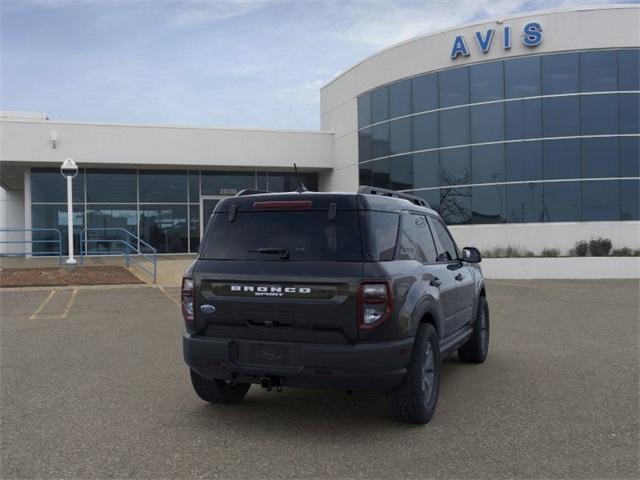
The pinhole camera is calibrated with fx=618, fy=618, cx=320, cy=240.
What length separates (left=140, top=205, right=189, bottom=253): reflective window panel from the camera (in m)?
26.0

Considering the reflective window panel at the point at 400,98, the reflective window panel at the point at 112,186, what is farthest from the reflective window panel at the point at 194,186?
the reflective window panel at the point at 400,98

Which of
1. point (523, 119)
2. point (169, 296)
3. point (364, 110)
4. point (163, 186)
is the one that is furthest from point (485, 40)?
point (169, 296)

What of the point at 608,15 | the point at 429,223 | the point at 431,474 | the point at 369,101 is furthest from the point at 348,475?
the point at 369,101

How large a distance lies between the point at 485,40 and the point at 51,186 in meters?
17.8

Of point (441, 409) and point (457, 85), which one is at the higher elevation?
point (457, 85)

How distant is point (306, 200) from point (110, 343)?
5103mm

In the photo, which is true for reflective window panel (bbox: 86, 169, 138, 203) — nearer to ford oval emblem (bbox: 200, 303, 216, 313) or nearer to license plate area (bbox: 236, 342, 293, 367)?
ford oval emblem (bbox: 200, 303, 216, 313)

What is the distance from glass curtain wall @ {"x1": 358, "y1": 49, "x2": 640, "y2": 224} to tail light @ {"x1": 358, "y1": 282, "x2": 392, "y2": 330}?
702 inches

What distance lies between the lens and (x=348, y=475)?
4031 millimetres

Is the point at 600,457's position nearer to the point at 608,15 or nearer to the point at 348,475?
the point at 348,475

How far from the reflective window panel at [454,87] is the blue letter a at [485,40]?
3.05 ft

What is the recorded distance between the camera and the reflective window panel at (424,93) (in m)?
23.0

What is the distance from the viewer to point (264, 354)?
4.72m

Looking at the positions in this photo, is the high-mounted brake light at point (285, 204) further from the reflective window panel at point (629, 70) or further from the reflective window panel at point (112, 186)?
the reflective window panel at point (112, 186)
